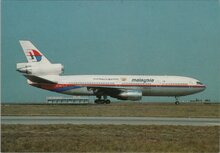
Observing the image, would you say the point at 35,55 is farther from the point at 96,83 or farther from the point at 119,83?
the point at 119,83

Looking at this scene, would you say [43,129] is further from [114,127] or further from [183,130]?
[183,130]

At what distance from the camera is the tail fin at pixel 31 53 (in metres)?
52.4

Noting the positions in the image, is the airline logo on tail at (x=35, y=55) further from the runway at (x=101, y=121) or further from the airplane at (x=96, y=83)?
the runway at (x=101, y=121)

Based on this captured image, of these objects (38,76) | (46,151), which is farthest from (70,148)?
(38,76)

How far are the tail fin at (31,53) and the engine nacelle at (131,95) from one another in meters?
11.5

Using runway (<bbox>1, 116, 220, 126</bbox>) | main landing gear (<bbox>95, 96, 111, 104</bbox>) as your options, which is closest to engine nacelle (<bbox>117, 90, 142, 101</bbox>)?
main landing gear (<bbox>95, 96, 111, 104</bbox>)

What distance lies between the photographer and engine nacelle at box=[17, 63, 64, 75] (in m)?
51.1

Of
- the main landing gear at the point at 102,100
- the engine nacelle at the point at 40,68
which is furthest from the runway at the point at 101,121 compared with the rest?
the main landing gear at the point at 102,100

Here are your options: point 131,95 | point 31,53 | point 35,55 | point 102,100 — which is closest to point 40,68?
point 35,55

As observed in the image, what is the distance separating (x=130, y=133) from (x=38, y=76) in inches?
1492

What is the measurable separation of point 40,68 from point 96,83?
25.5ft

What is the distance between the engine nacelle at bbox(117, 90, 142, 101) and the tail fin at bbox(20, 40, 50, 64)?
37.7ft

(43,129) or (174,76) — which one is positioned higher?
(174,76)

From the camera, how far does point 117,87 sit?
5338 centimetres
